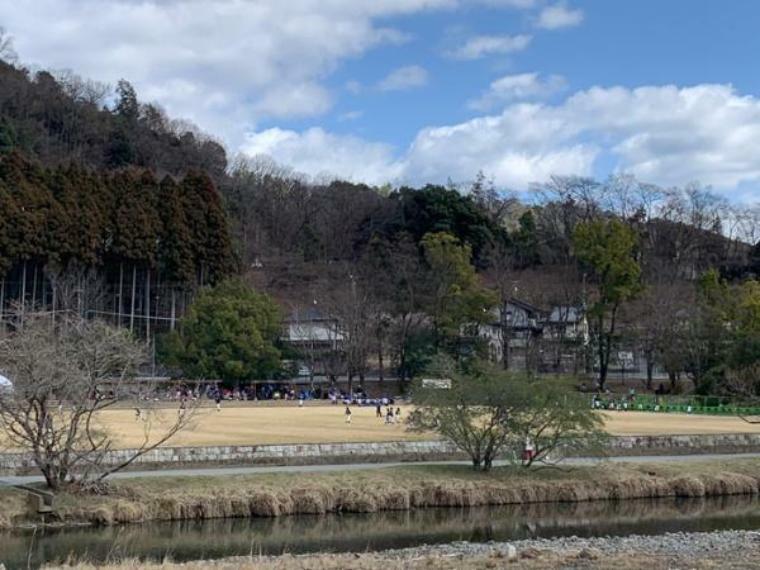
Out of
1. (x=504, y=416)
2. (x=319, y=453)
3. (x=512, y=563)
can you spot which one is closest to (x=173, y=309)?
(x=319, y=453)

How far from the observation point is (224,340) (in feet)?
200

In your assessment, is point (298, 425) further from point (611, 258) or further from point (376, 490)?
point (611, 258)

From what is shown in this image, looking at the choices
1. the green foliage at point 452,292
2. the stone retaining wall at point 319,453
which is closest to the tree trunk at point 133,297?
the green foliage at point 452,292

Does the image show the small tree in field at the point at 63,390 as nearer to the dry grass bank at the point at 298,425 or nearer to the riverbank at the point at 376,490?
the riverbank at the point at 376,490

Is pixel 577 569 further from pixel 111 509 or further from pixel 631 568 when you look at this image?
→ pixel 111 509

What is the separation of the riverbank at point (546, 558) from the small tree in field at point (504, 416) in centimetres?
786

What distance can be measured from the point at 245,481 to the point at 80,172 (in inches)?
1736

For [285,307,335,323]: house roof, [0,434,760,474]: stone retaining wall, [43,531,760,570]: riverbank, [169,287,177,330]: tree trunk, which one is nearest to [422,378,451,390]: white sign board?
[0,434,760,474]: stone retaining wall

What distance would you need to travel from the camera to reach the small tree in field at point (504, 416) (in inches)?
1051

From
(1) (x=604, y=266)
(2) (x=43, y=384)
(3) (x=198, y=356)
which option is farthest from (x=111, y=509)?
(1) (x=604, y=266)

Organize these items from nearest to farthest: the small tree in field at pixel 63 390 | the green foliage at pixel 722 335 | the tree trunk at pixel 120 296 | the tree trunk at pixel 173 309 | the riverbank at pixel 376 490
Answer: the small tree in field at pixel 63 390 < the riverbank at pixel 376 490 < the green foliage at pixel 722 335 < the tree trunk at pixel 120 296 < the tree trunk at pixel 173 309

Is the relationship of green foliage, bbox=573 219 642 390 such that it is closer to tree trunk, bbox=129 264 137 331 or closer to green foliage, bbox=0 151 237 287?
green foliage, bbox=0 151 237 287

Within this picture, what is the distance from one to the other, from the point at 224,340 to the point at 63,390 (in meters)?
39.2

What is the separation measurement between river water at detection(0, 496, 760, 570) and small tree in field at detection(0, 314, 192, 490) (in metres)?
2.26
